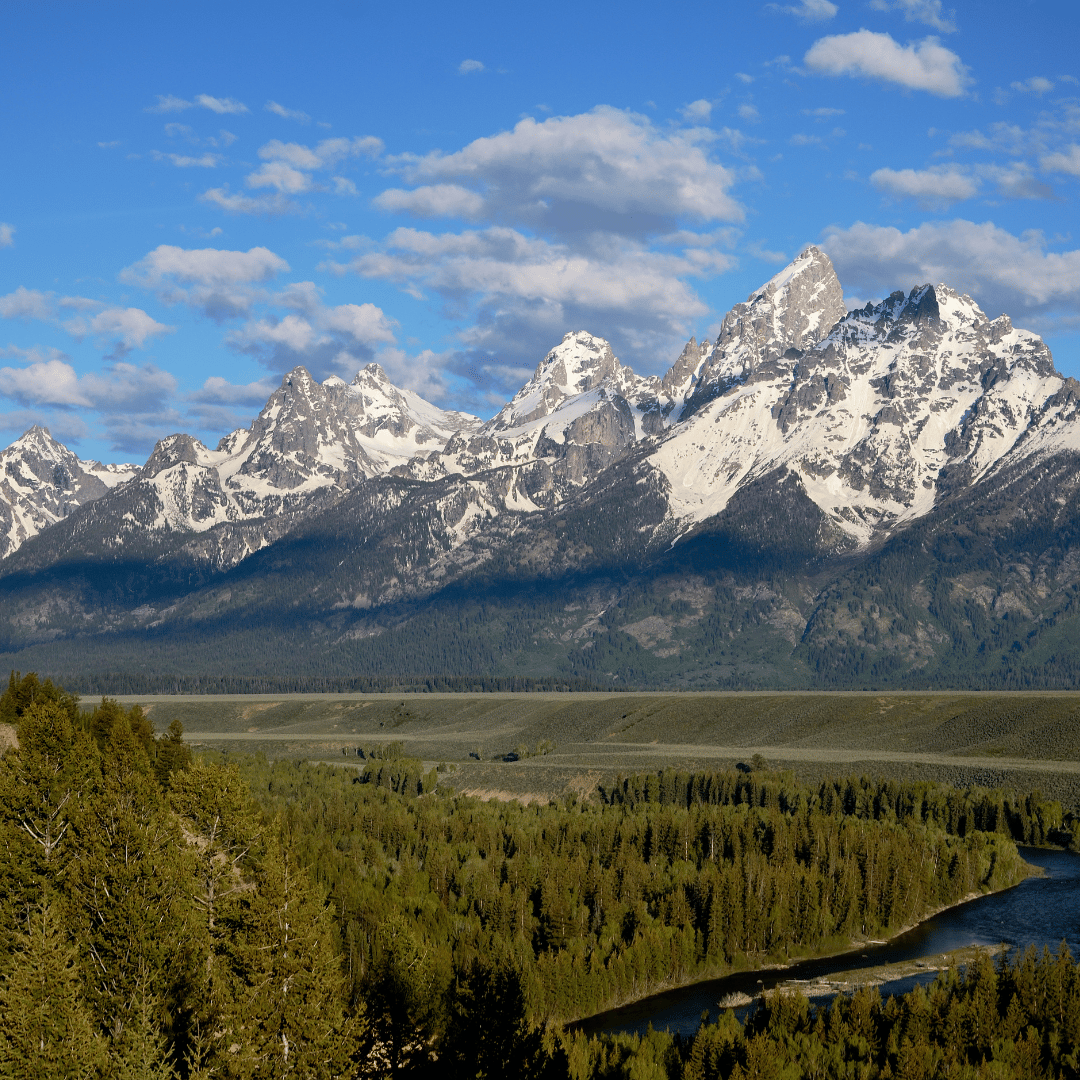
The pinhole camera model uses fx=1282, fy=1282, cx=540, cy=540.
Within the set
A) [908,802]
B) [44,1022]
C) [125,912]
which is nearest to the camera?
[44,1022]

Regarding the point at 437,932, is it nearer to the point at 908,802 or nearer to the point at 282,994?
the point at 282,994

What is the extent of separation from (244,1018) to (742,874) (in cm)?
7774

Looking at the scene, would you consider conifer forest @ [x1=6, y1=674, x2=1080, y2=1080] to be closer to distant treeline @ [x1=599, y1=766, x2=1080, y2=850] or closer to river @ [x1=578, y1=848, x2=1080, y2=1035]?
river @ [x1=578, y1=848, x2=1080, y2=1035]

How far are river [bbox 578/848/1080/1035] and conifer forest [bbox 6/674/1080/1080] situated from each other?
235 centimetres

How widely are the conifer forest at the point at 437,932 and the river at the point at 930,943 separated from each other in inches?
92.4

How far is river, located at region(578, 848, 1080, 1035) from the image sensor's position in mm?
99812

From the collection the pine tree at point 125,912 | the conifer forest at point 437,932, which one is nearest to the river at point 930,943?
the conifer forest at point 437,932

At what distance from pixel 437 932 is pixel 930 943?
4709 centimetres

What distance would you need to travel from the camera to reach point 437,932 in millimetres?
105125

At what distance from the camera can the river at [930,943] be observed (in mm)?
99812

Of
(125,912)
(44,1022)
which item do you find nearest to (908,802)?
(125,912)

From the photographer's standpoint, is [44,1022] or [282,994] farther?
[282,994]

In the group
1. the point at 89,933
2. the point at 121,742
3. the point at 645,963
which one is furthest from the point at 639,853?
the point at 89,933

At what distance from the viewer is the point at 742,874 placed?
405 feet
